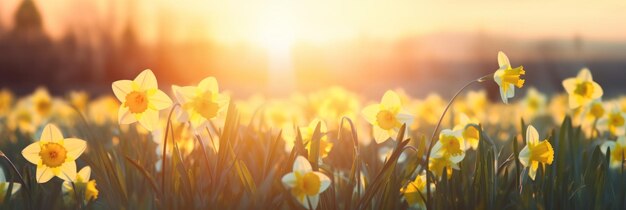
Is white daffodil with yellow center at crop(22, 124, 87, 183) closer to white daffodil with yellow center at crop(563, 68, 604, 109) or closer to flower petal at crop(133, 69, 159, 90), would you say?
flower petal at crop(133, 69, 159, 90)

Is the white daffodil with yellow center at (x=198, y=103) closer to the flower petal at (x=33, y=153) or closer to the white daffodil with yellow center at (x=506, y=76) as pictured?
the flower petal at (x=33, y=153)

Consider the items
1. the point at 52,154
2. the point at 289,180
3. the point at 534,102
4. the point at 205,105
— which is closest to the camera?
the point at 289,180

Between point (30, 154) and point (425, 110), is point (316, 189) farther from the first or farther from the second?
point (425, 110)

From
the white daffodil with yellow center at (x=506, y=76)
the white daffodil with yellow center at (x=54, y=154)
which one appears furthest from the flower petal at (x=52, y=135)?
the white daffodil with yellow center at (x=506, y=76)

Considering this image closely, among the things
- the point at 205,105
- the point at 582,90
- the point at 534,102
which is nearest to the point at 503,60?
the point at 205,105

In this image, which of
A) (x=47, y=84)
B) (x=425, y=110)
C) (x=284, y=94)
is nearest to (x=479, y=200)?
(x=425, y=110)

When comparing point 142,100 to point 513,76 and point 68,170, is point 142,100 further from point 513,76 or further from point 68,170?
point 513,76

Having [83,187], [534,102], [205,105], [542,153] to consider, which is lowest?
[534,102]
